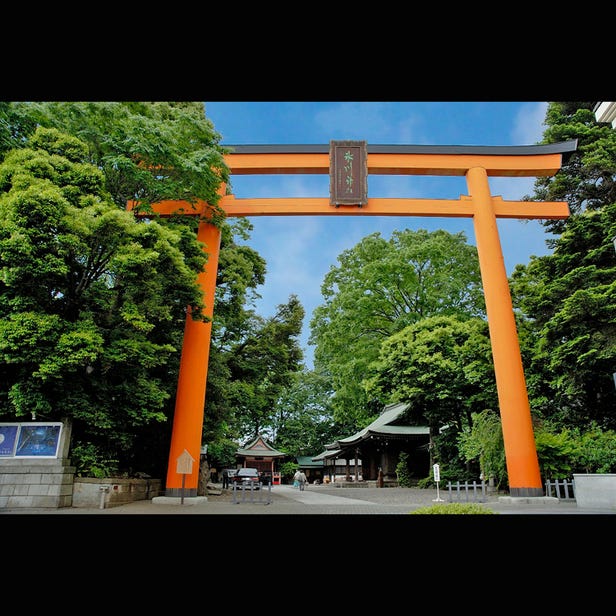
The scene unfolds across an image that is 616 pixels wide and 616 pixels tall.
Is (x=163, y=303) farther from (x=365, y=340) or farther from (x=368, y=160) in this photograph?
(x=365, y=340)

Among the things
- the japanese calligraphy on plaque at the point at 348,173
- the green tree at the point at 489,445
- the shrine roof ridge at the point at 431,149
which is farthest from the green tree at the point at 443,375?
the japanese calligraphy on plaque at the point at 348,173

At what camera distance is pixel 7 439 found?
9414 millimetres

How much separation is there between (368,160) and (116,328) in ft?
26.3

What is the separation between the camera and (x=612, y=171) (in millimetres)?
12195

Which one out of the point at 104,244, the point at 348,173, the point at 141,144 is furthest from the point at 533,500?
the point at 141,144

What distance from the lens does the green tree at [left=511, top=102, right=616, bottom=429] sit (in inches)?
431

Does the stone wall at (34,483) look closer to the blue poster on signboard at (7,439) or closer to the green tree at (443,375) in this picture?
the blue poster on signboard at (7,439)

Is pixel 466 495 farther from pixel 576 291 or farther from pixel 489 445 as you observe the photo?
pixel 576 291

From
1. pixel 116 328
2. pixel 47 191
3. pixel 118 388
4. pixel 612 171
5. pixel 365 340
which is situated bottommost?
pixel 118 388

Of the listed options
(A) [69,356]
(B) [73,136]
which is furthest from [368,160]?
(A) [69,356]

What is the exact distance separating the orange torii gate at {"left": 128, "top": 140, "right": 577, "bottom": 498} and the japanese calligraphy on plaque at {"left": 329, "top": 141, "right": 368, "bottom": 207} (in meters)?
0.03

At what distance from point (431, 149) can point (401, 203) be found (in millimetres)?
1795

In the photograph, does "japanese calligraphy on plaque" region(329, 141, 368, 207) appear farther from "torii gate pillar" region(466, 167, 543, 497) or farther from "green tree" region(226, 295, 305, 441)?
"green tree" region(226, 295, 305, 441)

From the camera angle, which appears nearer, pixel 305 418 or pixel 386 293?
pixel 386 293
